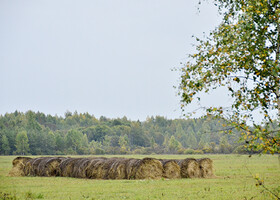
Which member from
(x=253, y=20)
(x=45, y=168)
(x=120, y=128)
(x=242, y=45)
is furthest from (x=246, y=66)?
(x=120, y=128)

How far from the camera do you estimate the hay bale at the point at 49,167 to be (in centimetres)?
2614

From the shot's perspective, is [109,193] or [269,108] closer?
[269,108]

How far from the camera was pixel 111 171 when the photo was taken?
23.6m

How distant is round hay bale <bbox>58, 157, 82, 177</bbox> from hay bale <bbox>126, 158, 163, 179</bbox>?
4.31 m

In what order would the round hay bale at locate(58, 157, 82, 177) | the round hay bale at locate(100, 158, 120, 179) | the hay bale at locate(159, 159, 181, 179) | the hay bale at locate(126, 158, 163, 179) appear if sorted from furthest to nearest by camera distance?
the round hay bale at locate(58, 157, 82, 177)
the round hay bale at locate(100, 158, 120, 179)
the hay bale at locate(159, 159, 181, 179)
the hay bale at locate(126, 158, 163, 179)

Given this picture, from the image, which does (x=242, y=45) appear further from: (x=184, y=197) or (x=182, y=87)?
(x=184, y=197)

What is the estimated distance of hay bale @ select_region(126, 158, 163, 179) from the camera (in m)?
22.9

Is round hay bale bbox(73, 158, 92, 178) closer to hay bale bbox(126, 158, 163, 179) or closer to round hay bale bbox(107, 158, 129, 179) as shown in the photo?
round hay bale bbox(107, 158, 129, 179)

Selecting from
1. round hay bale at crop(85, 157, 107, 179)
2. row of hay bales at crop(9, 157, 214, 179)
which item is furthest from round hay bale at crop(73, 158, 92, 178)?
round hay bale at crop(85, 157, 107, 179)

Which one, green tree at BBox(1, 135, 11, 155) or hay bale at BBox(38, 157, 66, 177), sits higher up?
green tree at BBox(1, 135, 11, 155)

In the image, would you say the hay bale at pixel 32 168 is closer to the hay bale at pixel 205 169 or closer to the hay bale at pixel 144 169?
the hay bale at pixel 144 169

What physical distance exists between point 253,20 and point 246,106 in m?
1.95

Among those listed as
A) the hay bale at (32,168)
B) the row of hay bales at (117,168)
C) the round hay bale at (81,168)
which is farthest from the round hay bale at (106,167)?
the hay bale at (32,168)

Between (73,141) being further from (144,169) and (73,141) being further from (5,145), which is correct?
(144,169)
